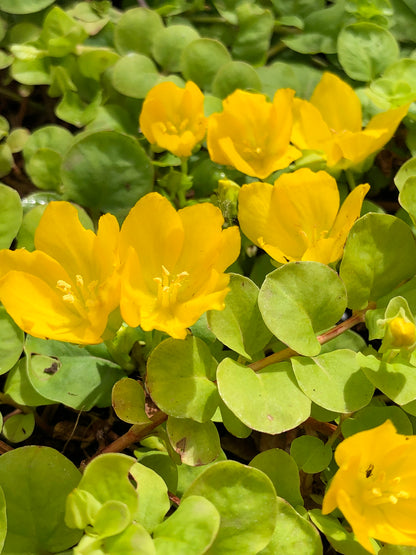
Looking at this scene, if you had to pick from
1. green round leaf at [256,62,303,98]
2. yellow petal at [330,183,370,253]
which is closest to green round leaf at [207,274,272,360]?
yellow petal at [330,183,370,253]

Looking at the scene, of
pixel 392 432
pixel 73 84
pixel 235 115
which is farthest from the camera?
pixel 73 84

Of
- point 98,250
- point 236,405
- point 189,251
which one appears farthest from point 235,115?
point 236,405

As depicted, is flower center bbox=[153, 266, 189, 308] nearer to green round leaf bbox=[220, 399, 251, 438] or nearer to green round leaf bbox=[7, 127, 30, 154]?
green round leaf bbox=[220, 399, 251, 438]

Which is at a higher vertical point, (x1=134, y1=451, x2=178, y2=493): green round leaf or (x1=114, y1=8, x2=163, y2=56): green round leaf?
(x1=114, y1=8, x2=163, y2=56): green round leaf

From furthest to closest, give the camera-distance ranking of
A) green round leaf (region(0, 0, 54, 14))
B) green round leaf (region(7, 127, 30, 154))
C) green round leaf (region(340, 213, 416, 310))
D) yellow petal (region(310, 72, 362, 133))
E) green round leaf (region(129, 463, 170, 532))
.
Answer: green round leaf (region(0, 0, 54, 14)) < green round leaf (region(7, 127, 30, 154)) < yellow petal (region(310, 72, 362, 133)) < green round leaf (region(340, 213, 416, 310)) < green round leaf (region(129, 463, 170, 532))

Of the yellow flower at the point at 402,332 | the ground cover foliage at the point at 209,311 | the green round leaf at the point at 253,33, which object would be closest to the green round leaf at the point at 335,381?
the ground cover foliage at the point at 209,311

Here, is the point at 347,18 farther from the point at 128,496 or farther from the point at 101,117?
the point at 128,496

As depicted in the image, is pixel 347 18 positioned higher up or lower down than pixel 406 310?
higher up
